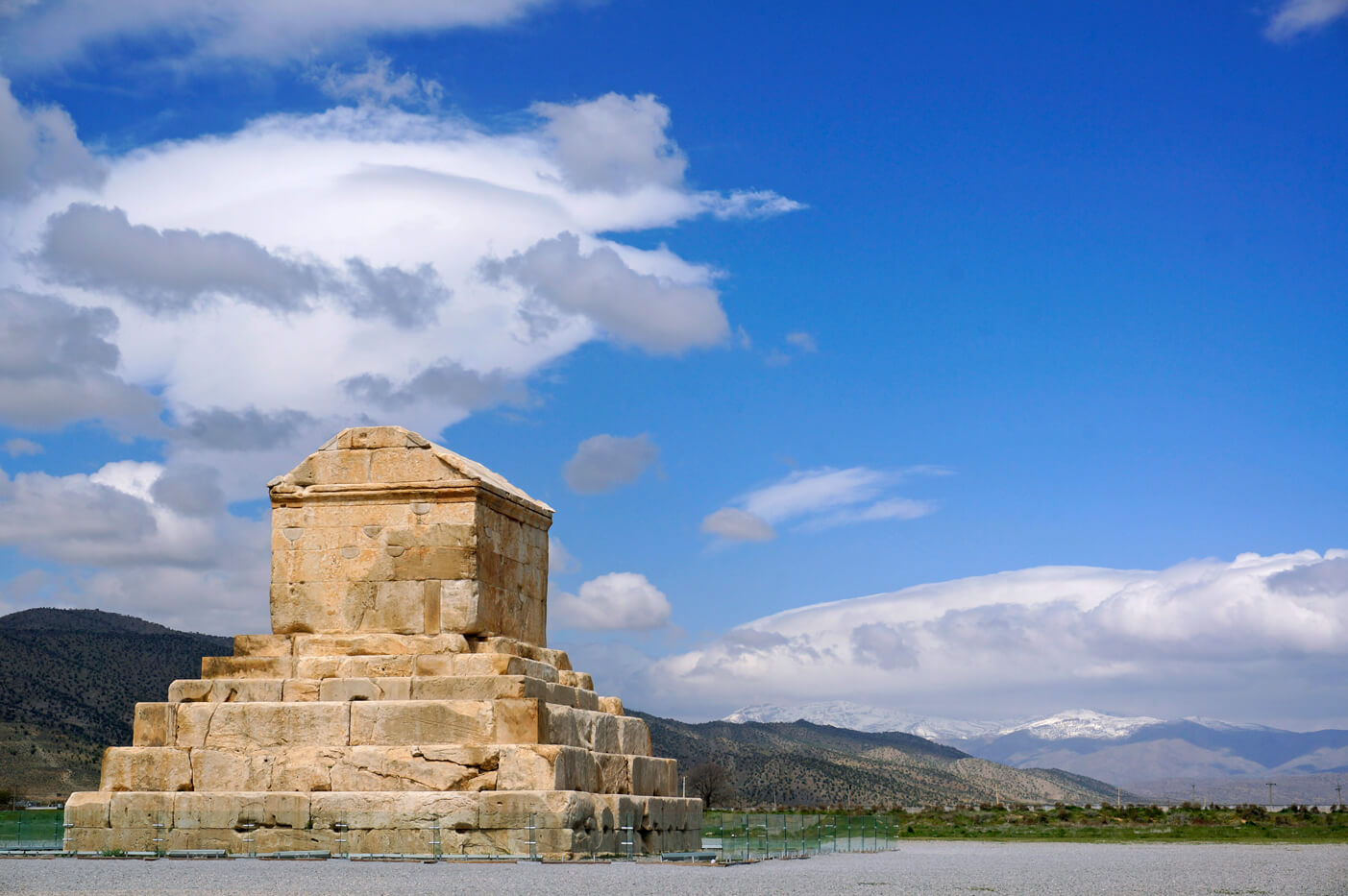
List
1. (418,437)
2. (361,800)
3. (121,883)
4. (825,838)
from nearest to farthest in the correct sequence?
1. (121,883)
2. (361,800)
3. (418,437)
4. (825,838)

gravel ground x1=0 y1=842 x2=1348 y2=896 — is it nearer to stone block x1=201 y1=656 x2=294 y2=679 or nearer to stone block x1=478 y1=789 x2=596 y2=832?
stone block x1=478 y1=789 x2=596 y2=832

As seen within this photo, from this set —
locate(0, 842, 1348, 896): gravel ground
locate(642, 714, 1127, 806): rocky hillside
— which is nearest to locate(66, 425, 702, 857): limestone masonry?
locate(0, 842, 1348, 896): gravel ground

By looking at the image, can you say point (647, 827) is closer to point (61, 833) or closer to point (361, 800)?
point (361, 800)

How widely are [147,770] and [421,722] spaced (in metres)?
3.79

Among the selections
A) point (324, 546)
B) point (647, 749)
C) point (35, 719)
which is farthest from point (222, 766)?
point (35, 719)

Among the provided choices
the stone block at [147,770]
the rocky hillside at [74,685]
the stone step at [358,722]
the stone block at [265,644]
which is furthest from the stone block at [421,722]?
the rocky hillside at [74,685]

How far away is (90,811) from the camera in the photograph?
57.0ft

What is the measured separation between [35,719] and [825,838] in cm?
5319

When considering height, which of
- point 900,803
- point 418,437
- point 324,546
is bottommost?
point 900,803

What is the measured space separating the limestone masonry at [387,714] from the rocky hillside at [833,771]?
180 ft

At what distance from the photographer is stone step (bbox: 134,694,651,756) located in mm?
16797

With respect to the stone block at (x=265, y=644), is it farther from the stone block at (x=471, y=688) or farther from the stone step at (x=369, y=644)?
the stone block at (x=471, y=688)

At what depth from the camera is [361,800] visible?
54.3ft

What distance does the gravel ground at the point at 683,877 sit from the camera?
482 inches
